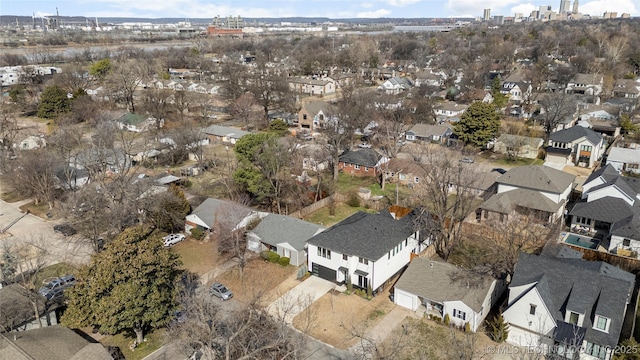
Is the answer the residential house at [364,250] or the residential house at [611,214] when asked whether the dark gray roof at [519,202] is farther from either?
the residential house at [364,250]

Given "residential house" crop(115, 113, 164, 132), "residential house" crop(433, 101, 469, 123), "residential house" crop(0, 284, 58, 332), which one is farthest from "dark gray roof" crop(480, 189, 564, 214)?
"residential house" crop(115, 113, 164, 132)

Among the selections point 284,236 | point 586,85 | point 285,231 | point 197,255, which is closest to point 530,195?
point 285,231

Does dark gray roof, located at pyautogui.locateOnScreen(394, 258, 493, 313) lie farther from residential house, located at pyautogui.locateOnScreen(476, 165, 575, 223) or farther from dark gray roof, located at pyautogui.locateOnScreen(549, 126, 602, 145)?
dark gray roof, located at pyautogui.locateOnScreen(549, 126, 602, 145)

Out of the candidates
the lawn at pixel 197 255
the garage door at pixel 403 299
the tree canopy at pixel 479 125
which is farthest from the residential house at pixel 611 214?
the lawn at pixel 197 255

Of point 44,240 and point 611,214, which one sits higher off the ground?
point 611,214

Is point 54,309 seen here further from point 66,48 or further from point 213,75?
point 66,48

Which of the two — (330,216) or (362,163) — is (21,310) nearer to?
(330,216)
